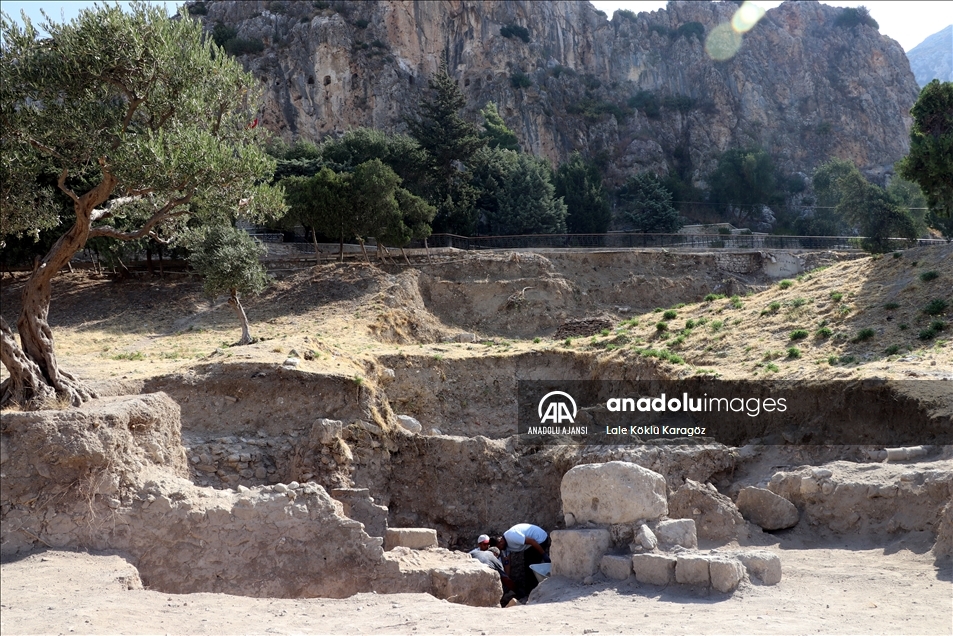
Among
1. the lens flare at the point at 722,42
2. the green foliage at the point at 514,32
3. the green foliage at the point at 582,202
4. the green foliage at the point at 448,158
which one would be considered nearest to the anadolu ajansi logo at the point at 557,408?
the green foliage at the point at 448,158

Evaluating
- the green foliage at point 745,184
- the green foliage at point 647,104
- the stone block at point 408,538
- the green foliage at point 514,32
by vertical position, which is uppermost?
the green foliage at point 514,32

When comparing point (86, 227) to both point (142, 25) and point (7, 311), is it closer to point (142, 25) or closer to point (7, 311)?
point (142, 25)

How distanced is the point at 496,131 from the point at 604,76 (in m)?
24.7

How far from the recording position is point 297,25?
6538 centimetres

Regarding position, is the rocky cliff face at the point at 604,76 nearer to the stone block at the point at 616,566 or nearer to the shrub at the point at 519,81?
the shrub at the point at 519,81

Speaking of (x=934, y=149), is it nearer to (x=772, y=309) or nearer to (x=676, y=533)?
(x=772, y=309)

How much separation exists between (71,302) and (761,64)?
248ft

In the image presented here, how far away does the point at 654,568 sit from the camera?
10125mm

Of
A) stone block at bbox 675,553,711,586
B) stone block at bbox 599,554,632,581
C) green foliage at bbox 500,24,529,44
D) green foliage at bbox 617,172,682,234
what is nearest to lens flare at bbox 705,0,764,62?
green foliage at bbox 500,24,529,44

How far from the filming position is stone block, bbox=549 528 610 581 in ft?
35.3

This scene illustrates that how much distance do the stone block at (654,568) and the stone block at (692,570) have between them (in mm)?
112

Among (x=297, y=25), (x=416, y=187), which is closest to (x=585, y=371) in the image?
(x=416, y=187)

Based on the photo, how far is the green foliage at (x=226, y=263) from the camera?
2448cm

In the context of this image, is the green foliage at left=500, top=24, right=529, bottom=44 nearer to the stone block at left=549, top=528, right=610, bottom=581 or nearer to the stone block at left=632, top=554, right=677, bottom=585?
the stone block at left=549, top=528, right=610, bottom=581
